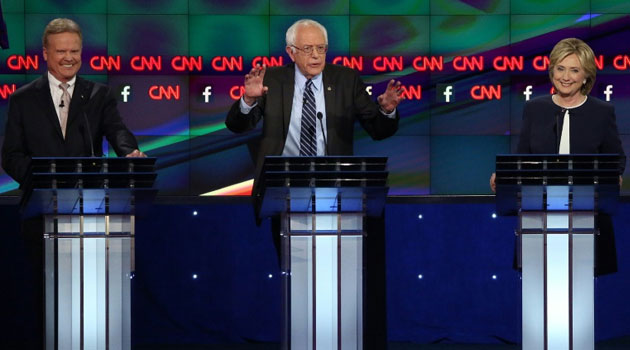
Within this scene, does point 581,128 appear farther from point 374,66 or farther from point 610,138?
point 374,66

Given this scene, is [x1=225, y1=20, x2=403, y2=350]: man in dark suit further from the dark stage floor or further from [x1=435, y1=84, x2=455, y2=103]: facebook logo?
[x1=435, y1=84, x2=455, y2=103]: facebook logo

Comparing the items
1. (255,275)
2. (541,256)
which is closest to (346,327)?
(541,256)

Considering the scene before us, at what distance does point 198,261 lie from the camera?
6934mm

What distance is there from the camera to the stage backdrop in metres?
8.50

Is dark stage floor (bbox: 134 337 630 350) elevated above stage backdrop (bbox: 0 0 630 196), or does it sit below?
below

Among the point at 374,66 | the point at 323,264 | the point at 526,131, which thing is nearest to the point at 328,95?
the point at 526,131

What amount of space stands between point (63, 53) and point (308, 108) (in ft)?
3.28

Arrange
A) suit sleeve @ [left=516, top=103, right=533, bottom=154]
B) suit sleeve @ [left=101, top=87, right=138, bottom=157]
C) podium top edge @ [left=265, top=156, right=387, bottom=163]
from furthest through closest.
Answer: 1. suit sleeve @ [left=101, top=87, right=138, bottom=157]
2. suit sleeve @ [left=516, top=103, right=533, bottom=154]
3. podium top edge @ [left=265, top=156, right=387, bottom=163]

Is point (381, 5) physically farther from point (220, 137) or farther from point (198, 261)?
point (198, 261)

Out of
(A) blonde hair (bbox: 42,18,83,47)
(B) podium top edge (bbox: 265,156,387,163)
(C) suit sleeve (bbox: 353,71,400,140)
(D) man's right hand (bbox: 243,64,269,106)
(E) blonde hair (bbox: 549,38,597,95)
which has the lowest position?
(B) podium top edge (bbox: 265,156,387,163)

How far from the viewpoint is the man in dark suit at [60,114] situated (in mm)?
5359

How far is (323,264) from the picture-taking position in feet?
15.6

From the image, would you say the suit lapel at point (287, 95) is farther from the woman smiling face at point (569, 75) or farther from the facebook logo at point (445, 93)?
the facebook logo at point (445, 93)

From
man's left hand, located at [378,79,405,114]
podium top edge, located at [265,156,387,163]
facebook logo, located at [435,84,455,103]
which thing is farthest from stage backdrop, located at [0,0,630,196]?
podium top edge, located at [265,156,387,163]
